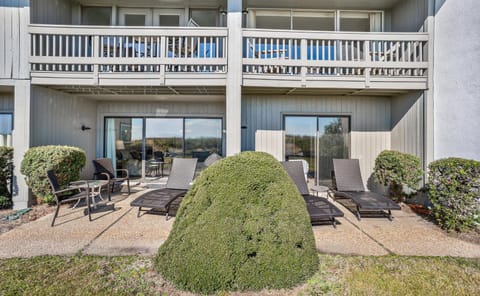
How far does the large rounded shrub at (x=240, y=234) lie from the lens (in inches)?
96.5

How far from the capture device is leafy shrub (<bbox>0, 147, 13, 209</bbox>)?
5.34m

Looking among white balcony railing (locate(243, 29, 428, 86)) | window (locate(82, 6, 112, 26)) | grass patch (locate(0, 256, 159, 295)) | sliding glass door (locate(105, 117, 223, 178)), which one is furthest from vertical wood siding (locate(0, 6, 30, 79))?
white balcony railing (locate(243, 29, 428, 86))

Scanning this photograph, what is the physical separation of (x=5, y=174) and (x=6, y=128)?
2619 mm

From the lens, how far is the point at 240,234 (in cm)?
260

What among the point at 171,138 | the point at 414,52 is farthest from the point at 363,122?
the point at 171,138

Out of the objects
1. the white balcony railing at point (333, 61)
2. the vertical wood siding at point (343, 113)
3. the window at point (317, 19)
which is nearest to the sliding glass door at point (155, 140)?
the vertical wood siding at point (343, 113)

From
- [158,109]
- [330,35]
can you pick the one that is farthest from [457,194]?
[158,109]

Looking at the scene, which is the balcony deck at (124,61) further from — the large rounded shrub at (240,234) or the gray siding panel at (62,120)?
the large rounded shrub at (240,234)

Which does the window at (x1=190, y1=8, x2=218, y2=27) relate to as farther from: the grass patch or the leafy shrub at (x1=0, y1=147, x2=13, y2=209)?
the grass patch

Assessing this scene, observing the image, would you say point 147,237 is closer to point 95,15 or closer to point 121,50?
point 121,50

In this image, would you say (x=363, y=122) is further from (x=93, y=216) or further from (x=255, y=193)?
(x=93, y=216)

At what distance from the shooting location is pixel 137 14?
759 centimetres

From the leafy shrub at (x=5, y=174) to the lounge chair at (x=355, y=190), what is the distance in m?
8.07

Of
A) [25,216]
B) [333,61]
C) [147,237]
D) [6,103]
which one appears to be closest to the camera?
[147,237]
